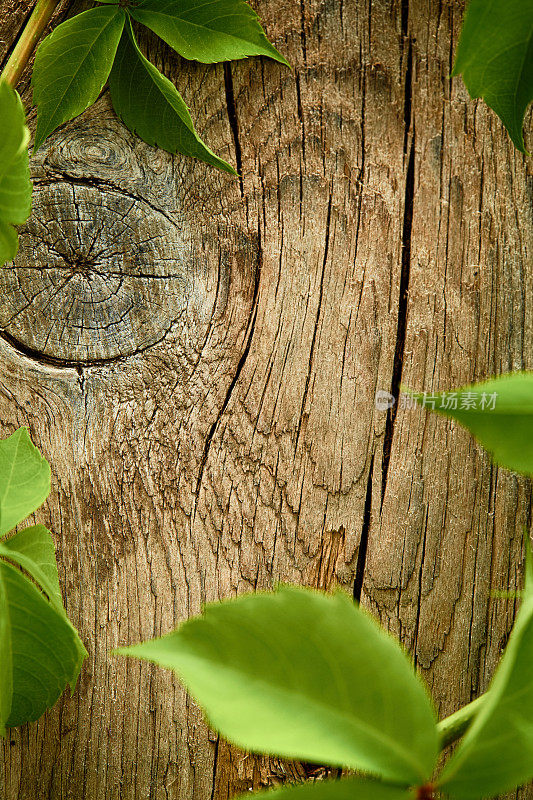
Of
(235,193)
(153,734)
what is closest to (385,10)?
(235,193)

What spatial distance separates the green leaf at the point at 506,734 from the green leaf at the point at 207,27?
73 cm

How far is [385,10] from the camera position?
0.84m

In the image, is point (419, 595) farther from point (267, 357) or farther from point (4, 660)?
point (4, 660)

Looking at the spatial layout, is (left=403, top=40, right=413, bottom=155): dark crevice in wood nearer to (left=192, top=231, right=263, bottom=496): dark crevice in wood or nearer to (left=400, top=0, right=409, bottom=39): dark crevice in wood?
(left=400, top=0, right=409, bottom=39): dark crevice in wood

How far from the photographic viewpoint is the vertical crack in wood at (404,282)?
804 millimetres

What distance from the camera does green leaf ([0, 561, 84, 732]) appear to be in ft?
1.74

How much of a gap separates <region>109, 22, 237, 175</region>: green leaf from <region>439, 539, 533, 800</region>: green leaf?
634 mm

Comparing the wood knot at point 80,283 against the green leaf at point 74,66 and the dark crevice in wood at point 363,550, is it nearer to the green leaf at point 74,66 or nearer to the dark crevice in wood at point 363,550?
the green leaf at point 74,66

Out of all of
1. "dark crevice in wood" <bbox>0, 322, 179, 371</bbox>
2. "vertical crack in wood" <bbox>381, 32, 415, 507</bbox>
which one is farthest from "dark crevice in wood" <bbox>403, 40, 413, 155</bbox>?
"dark crevice in wood" <bbox>0, 322, 179, 371</bbox>

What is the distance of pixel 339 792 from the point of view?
0.31 meters

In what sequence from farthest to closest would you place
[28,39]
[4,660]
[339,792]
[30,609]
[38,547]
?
[28,39]
[38,547]
[30,609]
[4,660]
[339,792]

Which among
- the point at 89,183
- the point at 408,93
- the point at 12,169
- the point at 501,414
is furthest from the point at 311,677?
the point at 408,93

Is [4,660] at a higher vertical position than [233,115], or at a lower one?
lower

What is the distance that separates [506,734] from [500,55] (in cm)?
48
